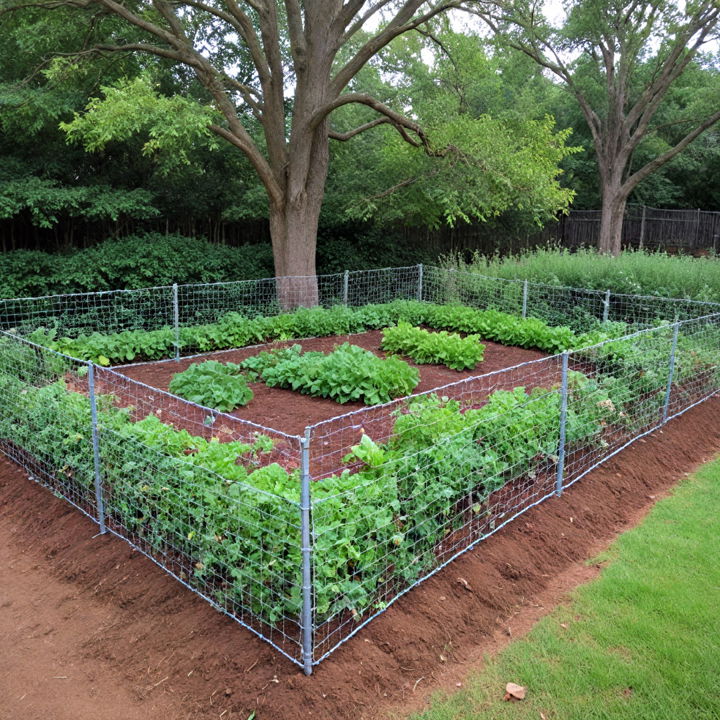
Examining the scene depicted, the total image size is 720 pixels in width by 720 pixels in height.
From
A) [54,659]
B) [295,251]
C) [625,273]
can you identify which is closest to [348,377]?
[54,659]

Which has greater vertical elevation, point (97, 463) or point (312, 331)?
point (97, 463)

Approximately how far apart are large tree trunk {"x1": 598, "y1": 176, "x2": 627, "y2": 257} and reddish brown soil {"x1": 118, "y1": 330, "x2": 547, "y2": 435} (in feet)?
36.8

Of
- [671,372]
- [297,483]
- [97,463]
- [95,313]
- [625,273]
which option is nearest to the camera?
[297,483]

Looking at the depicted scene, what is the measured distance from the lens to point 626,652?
3.56m

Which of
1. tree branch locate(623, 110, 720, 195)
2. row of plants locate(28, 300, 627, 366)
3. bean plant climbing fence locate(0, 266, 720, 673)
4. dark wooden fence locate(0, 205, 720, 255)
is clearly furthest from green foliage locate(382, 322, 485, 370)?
tree branch locate(623, 110, 720, 195)

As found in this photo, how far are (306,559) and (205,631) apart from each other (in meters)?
0.87

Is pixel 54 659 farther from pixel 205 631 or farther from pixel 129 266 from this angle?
pixel 129 266

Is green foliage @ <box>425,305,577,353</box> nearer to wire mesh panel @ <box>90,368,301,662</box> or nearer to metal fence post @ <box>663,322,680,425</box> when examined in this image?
metal fence post @ <box>663,322,680,425</box>

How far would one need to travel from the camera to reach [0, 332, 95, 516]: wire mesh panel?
489 centimetres

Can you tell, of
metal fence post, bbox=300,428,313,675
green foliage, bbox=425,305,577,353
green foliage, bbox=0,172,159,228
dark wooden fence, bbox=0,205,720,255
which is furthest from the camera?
dark wooden fence, bbox=0,205,720,255

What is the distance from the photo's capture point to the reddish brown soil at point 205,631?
317 centimetres

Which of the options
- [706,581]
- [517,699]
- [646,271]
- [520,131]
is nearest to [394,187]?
[520,131]

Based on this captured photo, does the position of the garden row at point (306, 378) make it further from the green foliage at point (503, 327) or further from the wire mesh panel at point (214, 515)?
the green foliage at point (503, 327)

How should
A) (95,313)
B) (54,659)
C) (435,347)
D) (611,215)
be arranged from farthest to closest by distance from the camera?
(611,215) → (95,313) → (435,347) → (54,659)
